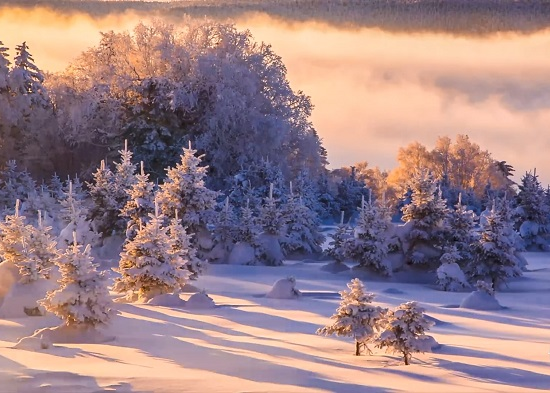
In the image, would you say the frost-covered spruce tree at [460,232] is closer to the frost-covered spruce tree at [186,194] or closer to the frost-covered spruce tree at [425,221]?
the frost-covered spruce tree at [425,221]

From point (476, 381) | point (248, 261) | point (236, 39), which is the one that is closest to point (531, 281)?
point (248, 261)

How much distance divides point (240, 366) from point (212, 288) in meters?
10.2

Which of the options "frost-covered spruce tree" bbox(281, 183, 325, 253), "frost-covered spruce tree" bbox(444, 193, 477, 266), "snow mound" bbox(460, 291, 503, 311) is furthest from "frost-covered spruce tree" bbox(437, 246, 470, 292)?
"frost-covered spruce tree" bbox(281, 183, 325, 253)

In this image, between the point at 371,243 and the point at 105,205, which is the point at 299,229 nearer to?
the point at 371,243

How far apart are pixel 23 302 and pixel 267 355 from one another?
5946mm

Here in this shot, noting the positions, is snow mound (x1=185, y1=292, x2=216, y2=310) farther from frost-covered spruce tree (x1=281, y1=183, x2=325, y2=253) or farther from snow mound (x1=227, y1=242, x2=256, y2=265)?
frost-covered spruce tree (x1=281, y1=183, x2=325, y2=253)

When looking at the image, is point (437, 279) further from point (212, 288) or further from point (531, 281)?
point (212, 288)

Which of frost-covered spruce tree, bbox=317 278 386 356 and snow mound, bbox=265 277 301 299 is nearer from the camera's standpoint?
frost-covered spruce tree, bbox=317 278 386 356

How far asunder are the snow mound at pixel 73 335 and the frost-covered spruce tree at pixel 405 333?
4.31 metres

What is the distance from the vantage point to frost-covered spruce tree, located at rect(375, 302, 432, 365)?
12.1m

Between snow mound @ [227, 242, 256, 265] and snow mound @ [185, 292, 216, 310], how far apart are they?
8.20m

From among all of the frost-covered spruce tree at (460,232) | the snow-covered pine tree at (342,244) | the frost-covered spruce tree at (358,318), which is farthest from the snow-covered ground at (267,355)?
the snow-covered pine tree at (342,244)

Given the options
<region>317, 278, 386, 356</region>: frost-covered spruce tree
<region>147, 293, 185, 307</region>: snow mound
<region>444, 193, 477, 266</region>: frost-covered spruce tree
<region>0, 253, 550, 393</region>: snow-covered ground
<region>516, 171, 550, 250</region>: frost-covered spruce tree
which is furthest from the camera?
<region>516, 171, 550, 250</region>: frost-covered spruce tree

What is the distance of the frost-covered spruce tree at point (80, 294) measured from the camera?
45.6 ft
